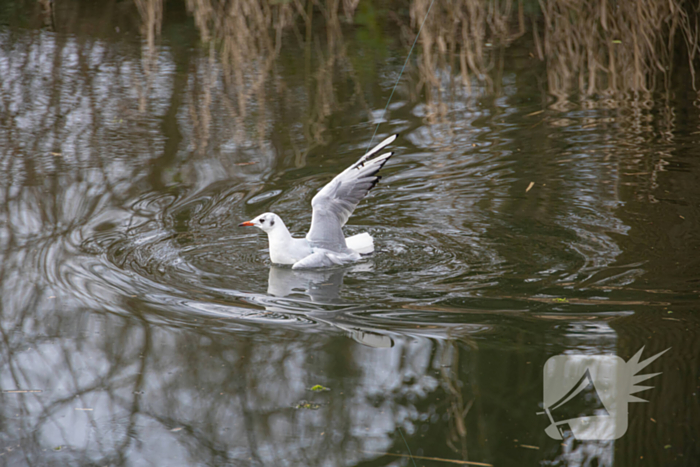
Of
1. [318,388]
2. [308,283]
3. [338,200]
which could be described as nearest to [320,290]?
[308,283]

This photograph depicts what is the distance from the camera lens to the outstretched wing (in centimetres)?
535

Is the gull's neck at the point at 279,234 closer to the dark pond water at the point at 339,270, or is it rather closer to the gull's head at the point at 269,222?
the gull's head at the point at 269,222

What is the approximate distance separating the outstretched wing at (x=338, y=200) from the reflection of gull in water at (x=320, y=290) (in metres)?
0.24

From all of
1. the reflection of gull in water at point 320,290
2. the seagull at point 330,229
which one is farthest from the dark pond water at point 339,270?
the seagull at point 330,229

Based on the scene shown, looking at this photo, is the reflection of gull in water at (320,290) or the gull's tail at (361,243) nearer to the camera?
the reflection of gull in water at (320,290)

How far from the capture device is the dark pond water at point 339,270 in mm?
3551

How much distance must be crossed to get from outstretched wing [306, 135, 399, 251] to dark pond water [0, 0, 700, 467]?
304 mm

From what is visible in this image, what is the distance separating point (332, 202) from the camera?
17.6 feet

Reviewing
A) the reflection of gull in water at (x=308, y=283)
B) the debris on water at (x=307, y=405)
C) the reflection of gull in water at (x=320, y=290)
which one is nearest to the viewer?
the debris on water at (x=307, y=405)

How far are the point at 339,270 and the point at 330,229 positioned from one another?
0.30 metres

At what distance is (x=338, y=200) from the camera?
5391 millimetres

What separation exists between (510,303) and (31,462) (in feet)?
8.78

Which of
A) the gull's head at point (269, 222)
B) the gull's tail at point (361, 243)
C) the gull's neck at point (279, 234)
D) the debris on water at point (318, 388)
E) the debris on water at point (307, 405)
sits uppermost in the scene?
the gull's head at point (269, 222)

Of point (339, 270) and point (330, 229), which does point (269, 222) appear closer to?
point (330, 229)
